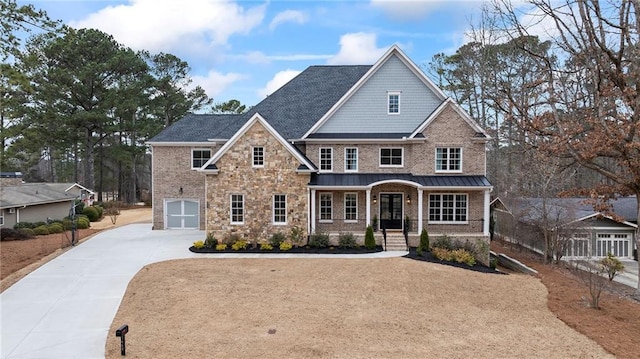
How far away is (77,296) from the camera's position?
12.9m

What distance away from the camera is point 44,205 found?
93.4ft

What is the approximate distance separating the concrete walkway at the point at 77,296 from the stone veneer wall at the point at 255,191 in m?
2.05

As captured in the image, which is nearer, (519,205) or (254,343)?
(254,343)

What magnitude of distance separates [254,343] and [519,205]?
73.3ft

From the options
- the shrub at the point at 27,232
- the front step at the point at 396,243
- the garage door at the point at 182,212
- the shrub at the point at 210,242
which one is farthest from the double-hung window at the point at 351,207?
the shrub at the point at 27,232

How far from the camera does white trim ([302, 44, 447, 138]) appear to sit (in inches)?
854

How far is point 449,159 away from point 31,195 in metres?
28.2

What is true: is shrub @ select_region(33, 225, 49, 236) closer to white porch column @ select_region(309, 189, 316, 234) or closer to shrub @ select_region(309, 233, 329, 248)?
white porch column @ select_region(309, 189, 316, 234)

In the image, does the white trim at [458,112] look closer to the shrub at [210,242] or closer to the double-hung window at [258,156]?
the double-hung window at [258,156]

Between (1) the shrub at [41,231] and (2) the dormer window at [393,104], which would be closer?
(2) the dormer window at [393,104]

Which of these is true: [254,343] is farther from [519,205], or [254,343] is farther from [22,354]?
[519,205]

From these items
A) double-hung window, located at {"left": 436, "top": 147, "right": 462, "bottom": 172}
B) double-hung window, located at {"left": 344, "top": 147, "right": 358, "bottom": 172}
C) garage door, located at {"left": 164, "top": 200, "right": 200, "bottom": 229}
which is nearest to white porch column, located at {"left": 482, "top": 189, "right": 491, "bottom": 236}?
double-hung window, located at {"left": 436, "top": 147, "right": 462, "bottom": 172}

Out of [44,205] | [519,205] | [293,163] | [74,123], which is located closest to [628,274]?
[519,205]

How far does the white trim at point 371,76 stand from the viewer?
71.2ft
